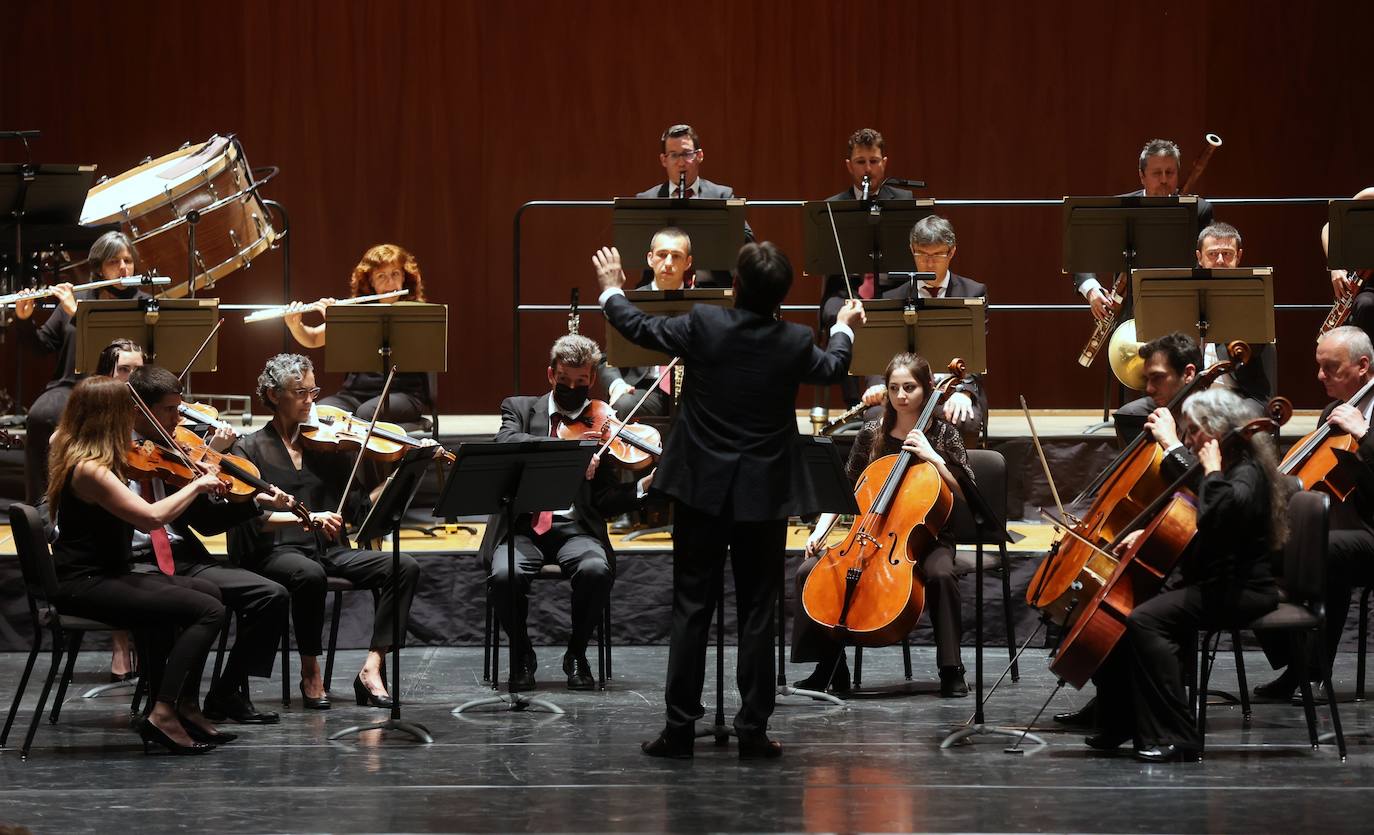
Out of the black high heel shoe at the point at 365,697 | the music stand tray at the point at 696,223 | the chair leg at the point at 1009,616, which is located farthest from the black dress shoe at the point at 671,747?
the music stand tray at the point at 696,223

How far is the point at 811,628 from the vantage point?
16.6ft

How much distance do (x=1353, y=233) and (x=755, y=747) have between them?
3.11 meters

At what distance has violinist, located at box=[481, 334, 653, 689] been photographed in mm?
5340

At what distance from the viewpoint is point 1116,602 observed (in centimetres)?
436

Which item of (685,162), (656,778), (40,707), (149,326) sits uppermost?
(685,162)

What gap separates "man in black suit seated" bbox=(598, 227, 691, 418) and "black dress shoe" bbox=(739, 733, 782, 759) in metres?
1.79

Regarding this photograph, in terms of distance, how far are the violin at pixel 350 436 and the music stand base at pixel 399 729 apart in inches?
33.3

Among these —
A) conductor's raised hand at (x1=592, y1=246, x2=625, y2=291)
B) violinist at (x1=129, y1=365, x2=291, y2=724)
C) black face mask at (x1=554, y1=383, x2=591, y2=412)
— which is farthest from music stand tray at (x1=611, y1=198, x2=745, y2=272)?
violinist at (x1=129, y1=365, x2=291, y2=724)

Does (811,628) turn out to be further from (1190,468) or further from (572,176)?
(572,176)

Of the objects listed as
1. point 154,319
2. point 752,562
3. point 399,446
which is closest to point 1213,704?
point 752,562

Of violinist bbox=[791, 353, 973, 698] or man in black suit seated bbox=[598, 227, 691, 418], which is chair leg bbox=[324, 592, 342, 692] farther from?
violinist bbox=[791, 353, 973, 698]

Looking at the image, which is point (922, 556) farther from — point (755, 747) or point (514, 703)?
point (514, 703)

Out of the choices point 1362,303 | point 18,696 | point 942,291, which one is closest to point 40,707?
point 18,696

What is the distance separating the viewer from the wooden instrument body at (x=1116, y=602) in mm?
4324
